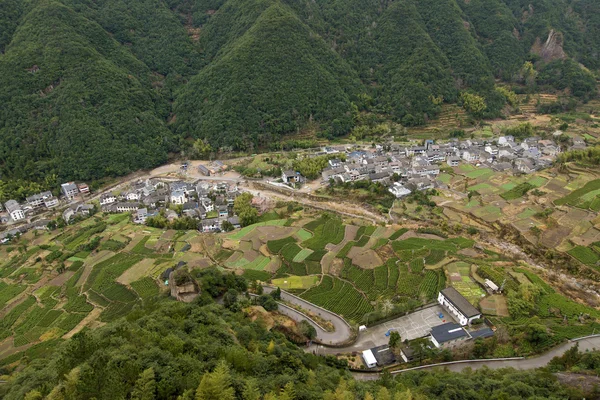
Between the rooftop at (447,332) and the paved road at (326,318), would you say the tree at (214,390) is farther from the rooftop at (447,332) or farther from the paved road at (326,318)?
the rooftop at (447,332)

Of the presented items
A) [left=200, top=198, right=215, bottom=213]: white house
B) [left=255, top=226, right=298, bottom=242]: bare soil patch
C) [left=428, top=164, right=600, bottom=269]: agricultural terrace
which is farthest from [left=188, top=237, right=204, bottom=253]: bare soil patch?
[left=428, top=164, right=600, bottom=269]: agricultural terrace

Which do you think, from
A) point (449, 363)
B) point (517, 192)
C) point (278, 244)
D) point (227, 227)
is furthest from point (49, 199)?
point (517, 192)

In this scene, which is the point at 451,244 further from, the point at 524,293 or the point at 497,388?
the point at 497,388

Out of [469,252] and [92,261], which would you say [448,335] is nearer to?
[469,252]

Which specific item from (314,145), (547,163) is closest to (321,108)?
(314,145)

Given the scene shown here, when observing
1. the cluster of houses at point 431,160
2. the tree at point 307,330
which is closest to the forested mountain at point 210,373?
the tree at point 307,330

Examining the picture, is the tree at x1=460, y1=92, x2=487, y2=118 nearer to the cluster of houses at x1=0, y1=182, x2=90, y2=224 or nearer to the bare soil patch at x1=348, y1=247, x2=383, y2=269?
the bare soil patch at x1=348, y1=247, x2=383, y2=269
